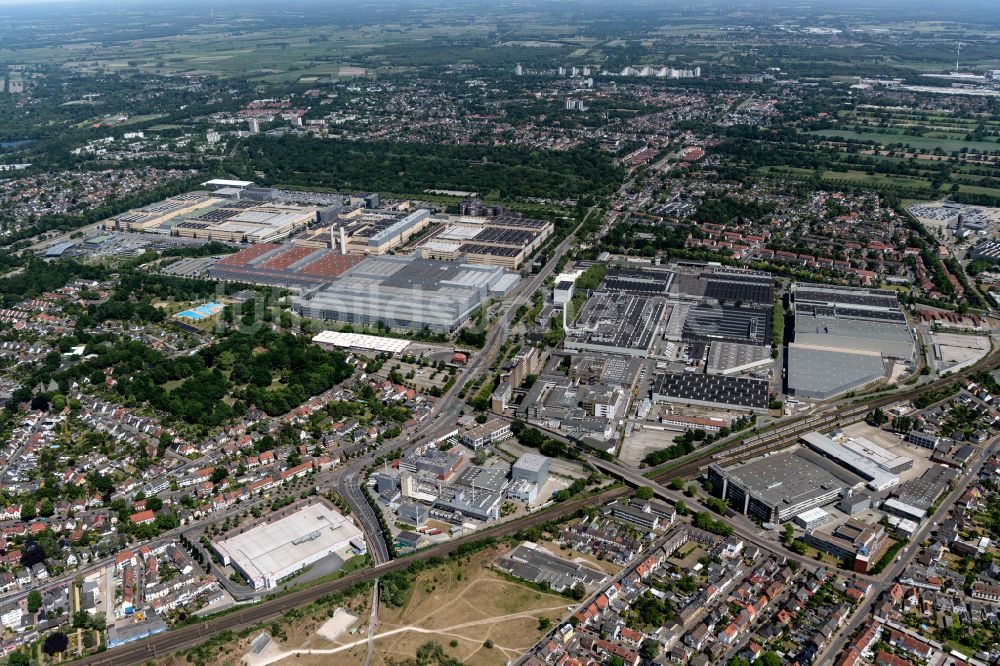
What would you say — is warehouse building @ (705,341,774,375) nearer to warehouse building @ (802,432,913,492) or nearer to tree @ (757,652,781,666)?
warehouse building @ (802,432,913,492)

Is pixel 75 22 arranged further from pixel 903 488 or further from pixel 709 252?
pixel 903 488

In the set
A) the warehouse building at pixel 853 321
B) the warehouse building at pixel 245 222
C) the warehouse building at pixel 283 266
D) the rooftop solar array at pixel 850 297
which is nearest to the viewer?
the warehouse building at pixel 853 321

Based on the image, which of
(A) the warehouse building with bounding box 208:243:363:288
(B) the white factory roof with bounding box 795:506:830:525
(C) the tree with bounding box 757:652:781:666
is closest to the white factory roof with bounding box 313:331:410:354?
(A) the warehouse building with bounding box 208:243:363:288

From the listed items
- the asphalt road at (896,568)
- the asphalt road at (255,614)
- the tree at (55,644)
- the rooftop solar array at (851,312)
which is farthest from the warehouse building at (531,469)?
the rooftop solar array at (851,312)

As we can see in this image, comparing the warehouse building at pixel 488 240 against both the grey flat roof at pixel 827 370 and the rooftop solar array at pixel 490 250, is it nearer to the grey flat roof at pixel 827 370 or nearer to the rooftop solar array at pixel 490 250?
the rooftop solar array at pixel 490 250

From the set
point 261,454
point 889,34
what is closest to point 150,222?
point 261,454
